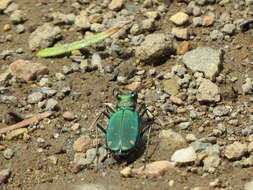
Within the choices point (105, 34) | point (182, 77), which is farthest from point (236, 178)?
point (105, 34)

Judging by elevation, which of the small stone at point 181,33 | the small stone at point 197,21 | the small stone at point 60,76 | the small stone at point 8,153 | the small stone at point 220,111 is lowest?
the small stone at point 8,153

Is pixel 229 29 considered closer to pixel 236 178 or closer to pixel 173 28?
pixel 173 28

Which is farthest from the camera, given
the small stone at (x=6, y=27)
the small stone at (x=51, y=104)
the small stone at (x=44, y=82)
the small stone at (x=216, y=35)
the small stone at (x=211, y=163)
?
the small stone at (x=6, y=27)

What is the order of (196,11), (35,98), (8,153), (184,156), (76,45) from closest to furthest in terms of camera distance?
(184,156) → (8,153) → (35,98) → (76,45) → (196,11)

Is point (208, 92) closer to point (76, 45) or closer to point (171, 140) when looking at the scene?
point (171, 140)

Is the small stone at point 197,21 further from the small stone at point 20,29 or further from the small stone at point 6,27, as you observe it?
the small stone at point 6,27

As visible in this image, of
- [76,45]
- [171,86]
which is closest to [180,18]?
[171,86]

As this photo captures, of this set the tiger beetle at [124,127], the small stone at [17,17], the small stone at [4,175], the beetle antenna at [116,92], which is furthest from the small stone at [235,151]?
the small stone at [17,17]
